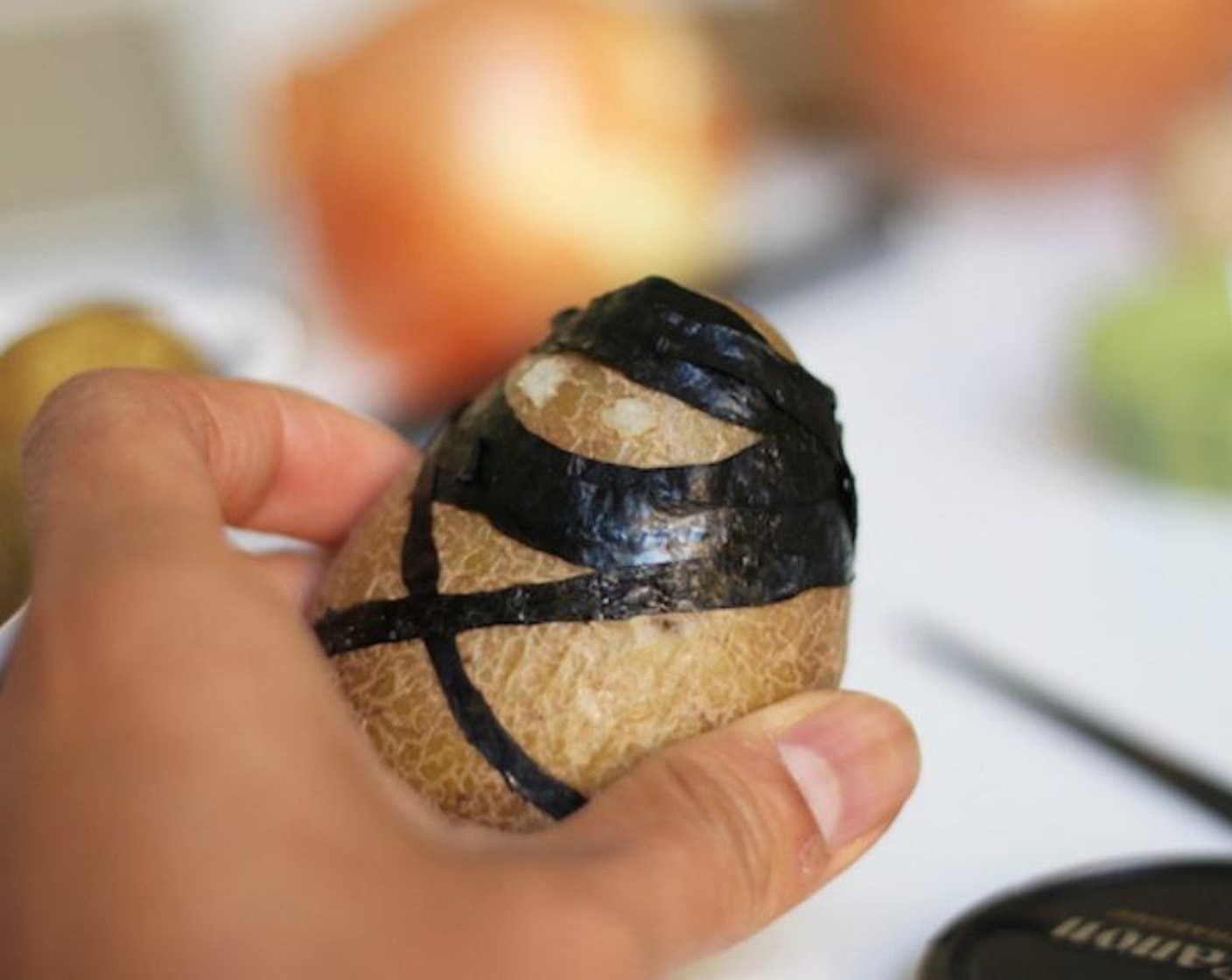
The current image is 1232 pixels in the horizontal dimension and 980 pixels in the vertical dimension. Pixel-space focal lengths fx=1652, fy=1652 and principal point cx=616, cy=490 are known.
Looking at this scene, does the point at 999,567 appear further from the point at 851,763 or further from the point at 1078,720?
the point at 851,763

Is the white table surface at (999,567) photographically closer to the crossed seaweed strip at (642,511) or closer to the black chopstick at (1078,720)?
the black chopstick at (1078,720)

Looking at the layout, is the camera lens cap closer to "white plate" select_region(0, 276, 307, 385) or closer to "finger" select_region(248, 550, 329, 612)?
"finger" select_region(248, 550, 329, 612)

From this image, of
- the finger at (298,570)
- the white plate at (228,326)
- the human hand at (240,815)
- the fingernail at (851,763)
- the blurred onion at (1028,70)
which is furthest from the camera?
the blurred onion at (1028,70)

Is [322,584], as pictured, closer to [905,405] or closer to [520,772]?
[520,772]

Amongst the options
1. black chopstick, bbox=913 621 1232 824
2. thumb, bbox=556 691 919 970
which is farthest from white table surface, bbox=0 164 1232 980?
thumb, bbox=556 691 919 970

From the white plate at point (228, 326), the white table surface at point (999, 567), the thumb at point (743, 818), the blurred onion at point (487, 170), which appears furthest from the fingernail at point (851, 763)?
the blurred onion at point (487, 170)

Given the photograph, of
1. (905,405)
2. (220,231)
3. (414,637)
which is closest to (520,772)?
(414,637)

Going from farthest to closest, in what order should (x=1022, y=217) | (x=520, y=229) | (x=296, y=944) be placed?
1. (x=1022, y=217)
2. (x=520, y=229)
3. (x=296, y=944)
